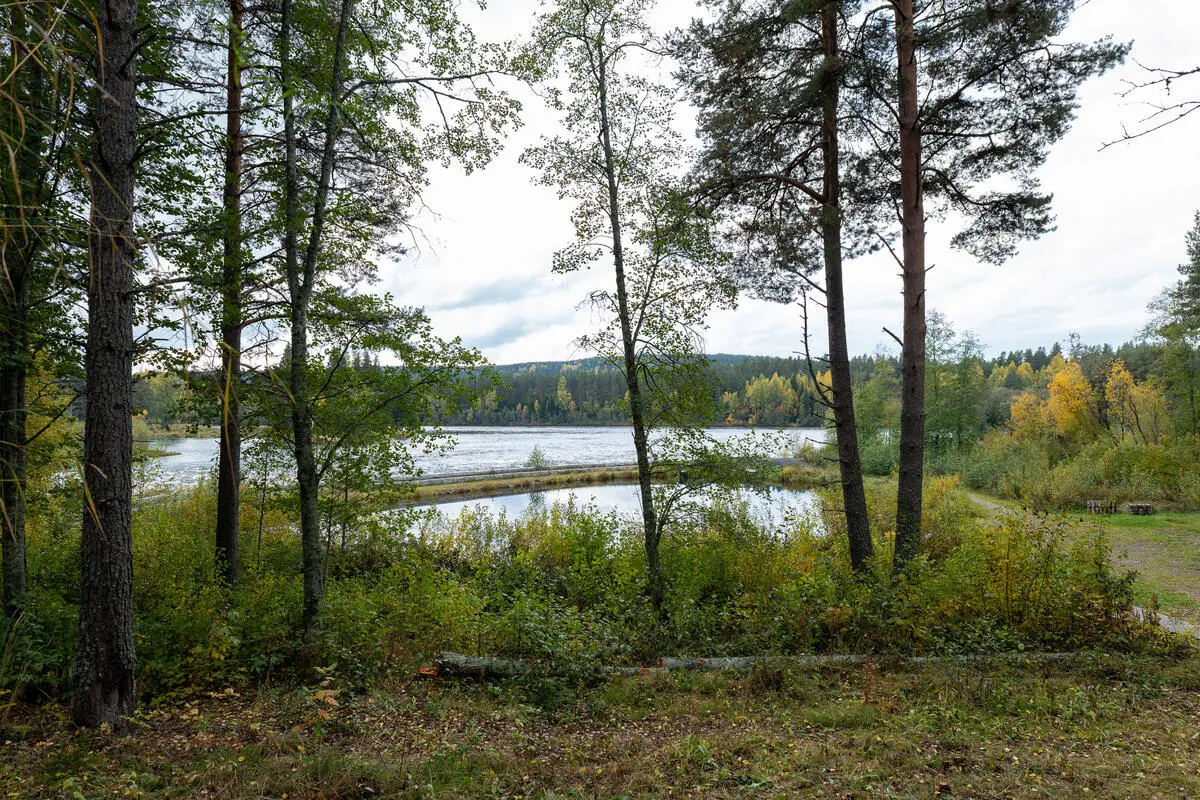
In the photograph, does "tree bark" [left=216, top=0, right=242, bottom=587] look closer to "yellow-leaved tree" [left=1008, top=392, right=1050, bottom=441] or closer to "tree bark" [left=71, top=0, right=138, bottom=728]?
"tree bark" [left=71, top=0, right=138, bottom=728]

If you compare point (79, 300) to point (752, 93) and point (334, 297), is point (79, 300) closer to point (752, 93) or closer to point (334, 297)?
point (334, 297)

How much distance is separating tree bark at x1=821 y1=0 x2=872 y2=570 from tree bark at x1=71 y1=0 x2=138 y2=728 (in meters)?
7.39

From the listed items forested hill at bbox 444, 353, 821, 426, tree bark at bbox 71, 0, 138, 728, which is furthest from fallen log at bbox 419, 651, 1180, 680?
forested hill at bbox 444, 353, 821, 426

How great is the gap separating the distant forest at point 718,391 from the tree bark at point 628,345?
1.27 ft

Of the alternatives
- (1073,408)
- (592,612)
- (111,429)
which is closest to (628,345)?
(592,612)

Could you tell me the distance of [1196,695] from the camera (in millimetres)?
5012

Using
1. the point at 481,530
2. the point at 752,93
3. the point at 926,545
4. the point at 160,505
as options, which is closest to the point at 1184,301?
the point at 926,545

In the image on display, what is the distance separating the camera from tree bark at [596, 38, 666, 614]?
27.0 feet

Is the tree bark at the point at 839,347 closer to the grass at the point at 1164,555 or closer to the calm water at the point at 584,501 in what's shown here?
the grass at the point at 1164,555

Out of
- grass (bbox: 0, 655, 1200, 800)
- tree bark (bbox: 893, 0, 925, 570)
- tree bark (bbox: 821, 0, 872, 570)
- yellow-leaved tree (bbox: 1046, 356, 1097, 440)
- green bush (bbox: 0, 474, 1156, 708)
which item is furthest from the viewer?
yellow-leaved tree (bbox: 1046, 356, 1097, 440)

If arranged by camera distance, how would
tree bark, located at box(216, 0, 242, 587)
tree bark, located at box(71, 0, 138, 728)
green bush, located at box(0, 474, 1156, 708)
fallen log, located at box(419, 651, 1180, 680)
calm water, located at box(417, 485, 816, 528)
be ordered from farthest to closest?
calm water, located at box(417, 485, 816, 528), tree bark, located at box(216, 0, 242, 587), fallen log, located at box(419, 651, 1180, 680), green bush, located at box(0, 474, 1156, 708), tree bark, located at box(71, 0, 138, 728)

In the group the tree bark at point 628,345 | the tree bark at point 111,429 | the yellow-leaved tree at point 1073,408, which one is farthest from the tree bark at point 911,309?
the yellow-leaved tree at point 1073,408

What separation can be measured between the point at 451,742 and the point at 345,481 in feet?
12.0

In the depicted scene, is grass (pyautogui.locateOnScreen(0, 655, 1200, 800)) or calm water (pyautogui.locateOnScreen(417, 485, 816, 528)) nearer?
grass (pyautogui.locateOnScreen(0, 655, 1200, 800))
